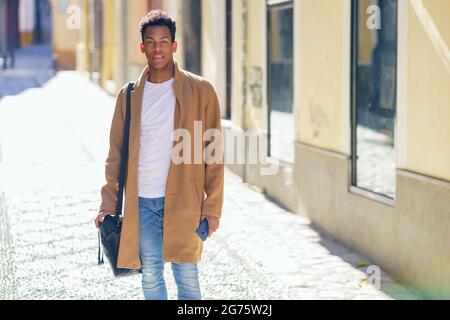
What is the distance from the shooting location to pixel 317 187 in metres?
8.96

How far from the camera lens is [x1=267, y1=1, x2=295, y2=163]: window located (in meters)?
10.4

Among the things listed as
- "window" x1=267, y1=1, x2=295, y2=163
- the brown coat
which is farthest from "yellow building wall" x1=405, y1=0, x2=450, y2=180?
"window" x1=267, y1=1, x2=295, y2=163

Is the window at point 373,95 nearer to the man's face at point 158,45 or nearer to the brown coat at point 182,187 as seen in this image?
the brown coat at point 182,187

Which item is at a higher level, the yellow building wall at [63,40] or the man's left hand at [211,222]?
the yellow building wall at [63,40]

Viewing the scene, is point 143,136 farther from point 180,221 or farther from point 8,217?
point 8,217

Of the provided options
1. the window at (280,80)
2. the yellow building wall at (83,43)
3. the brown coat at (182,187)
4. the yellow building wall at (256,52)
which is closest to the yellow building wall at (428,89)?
the brown coat at (182,187)

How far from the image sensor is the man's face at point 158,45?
15.0ft

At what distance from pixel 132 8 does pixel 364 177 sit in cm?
1577

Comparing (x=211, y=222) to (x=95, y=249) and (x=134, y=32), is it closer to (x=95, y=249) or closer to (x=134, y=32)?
(x=95, y=249)

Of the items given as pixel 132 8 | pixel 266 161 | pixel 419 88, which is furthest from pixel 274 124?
pixel 132 8

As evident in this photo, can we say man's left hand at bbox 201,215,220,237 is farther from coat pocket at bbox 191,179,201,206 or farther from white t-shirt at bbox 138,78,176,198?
white t-shirt at bbox 138,78,176,198

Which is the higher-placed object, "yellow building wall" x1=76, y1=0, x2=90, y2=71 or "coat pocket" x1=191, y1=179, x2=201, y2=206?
"yellow building wall" x1=76, y1=0, x2=90, y2=71

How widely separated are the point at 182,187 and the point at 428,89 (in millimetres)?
2547

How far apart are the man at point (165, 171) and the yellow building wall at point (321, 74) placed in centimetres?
383
